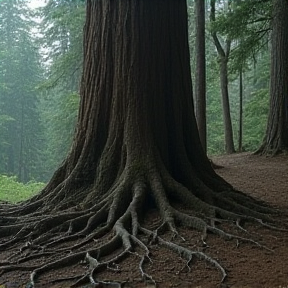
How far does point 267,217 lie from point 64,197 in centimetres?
244

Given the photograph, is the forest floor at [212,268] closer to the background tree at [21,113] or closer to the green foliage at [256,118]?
the green foliage at [256,118]

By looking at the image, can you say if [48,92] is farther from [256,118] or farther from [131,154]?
[131,154]

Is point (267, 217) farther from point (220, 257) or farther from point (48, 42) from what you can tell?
point (48, 42)

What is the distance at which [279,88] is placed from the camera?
12789 mm

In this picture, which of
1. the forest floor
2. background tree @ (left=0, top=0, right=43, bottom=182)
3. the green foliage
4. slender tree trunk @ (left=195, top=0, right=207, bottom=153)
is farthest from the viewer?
background tree @ (left=0, top=0, right=43, bottom=182)

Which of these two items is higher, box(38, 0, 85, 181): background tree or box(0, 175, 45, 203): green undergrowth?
box(38, 0, 85, 181): background tree

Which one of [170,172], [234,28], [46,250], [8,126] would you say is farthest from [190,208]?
[8,126]

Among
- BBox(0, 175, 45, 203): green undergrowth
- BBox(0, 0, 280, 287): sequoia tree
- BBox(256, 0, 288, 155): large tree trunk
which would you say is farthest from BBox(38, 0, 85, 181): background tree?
BBox(256, 0, 288, 155): large tree trunk

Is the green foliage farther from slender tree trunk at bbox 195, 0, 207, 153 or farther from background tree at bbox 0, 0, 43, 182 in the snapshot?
background tree at bbox 0, 0, 43, 182

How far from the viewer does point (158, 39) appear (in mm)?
5586

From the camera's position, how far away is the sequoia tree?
15.1ft

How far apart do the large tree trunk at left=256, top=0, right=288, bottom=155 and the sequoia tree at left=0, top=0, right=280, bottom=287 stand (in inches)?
288

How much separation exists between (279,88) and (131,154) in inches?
348

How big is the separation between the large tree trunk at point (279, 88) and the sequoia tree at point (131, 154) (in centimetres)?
731
